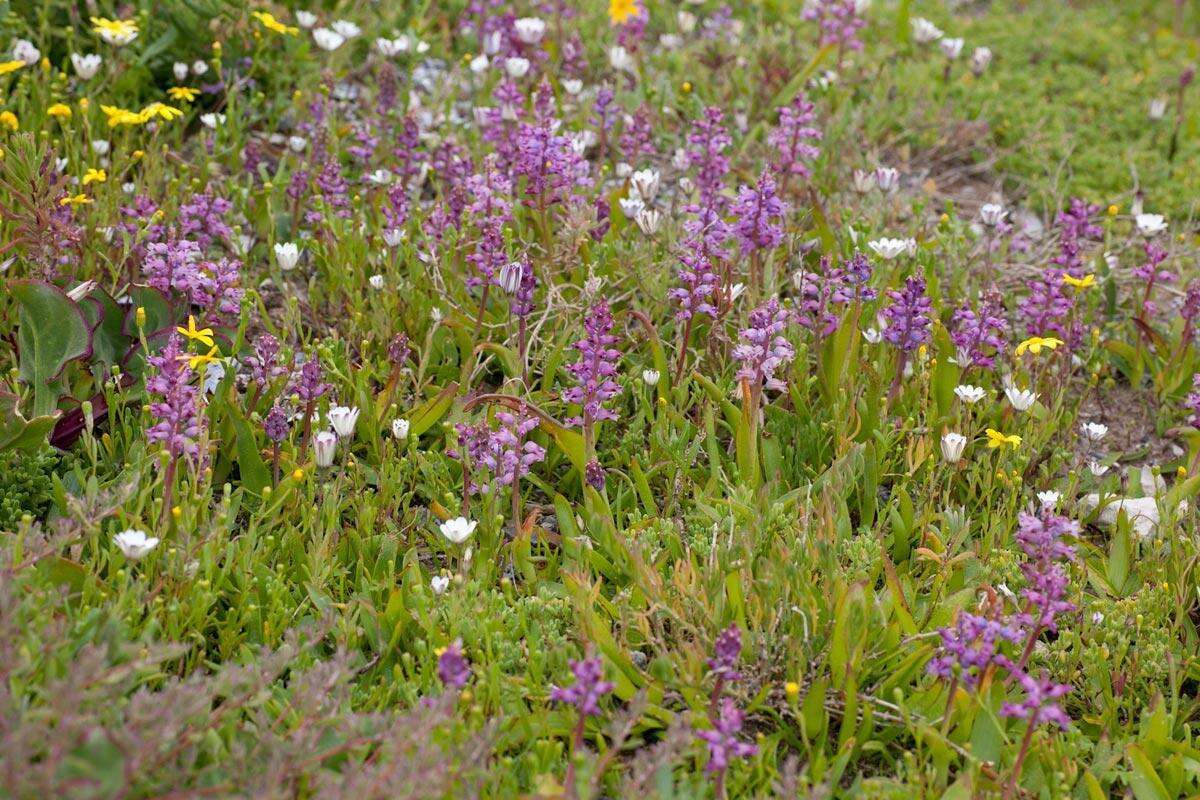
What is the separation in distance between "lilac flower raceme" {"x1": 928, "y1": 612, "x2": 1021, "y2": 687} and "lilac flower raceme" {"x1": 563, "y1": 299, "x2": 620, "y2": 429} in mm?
1064

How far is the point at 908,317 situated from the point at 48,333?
2.37 metres

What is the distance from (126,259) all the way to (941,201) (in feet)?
11.2

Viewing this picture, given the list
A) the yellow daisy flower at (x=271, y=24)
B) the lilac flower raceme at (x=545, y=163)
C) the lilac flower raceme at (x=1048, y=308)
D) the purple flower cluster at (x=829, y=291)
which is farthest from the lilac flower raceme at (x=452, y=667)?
the yellow daisy flower at (x=271, y=24)

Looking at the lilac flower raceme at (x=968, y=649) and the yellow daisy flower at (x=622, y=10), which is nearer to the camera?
the lilac flower raceme at (x=968, y=649)

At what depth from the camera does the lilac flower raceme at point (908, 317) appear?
11.7 feet

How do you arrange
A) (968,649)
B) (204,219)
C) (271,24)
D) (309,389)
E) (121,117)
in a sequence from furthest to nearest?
(271,24) → (121,117) → (204,219) → (309,389) → (968,649)

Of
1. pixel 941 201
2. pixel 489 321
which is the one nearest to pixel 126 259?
pixel 489 321

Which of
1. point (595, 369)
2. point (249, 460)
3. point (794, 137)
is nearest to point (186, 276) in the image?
point (249, 460)

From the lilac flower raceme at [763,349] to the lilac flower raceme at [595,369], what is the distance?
0.39m

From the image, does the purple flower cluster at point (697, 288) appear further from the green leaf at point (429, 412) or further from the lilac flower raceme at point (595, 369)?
the green leaf at point (429, 412)

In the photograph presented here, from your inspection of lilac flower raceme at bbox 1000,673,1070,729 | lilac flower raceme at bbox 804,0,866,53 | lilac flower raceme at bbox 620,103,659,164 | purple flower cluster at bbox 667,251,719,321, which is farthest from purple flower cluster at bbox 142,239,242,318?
lilac flower raceme at bbox 804,0,866,53

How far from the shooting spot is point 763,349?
3.49 m

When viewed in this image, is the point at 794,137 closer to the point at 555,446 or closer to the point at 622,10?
the point at 555,446

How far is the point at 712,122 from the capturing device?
14.4ft
